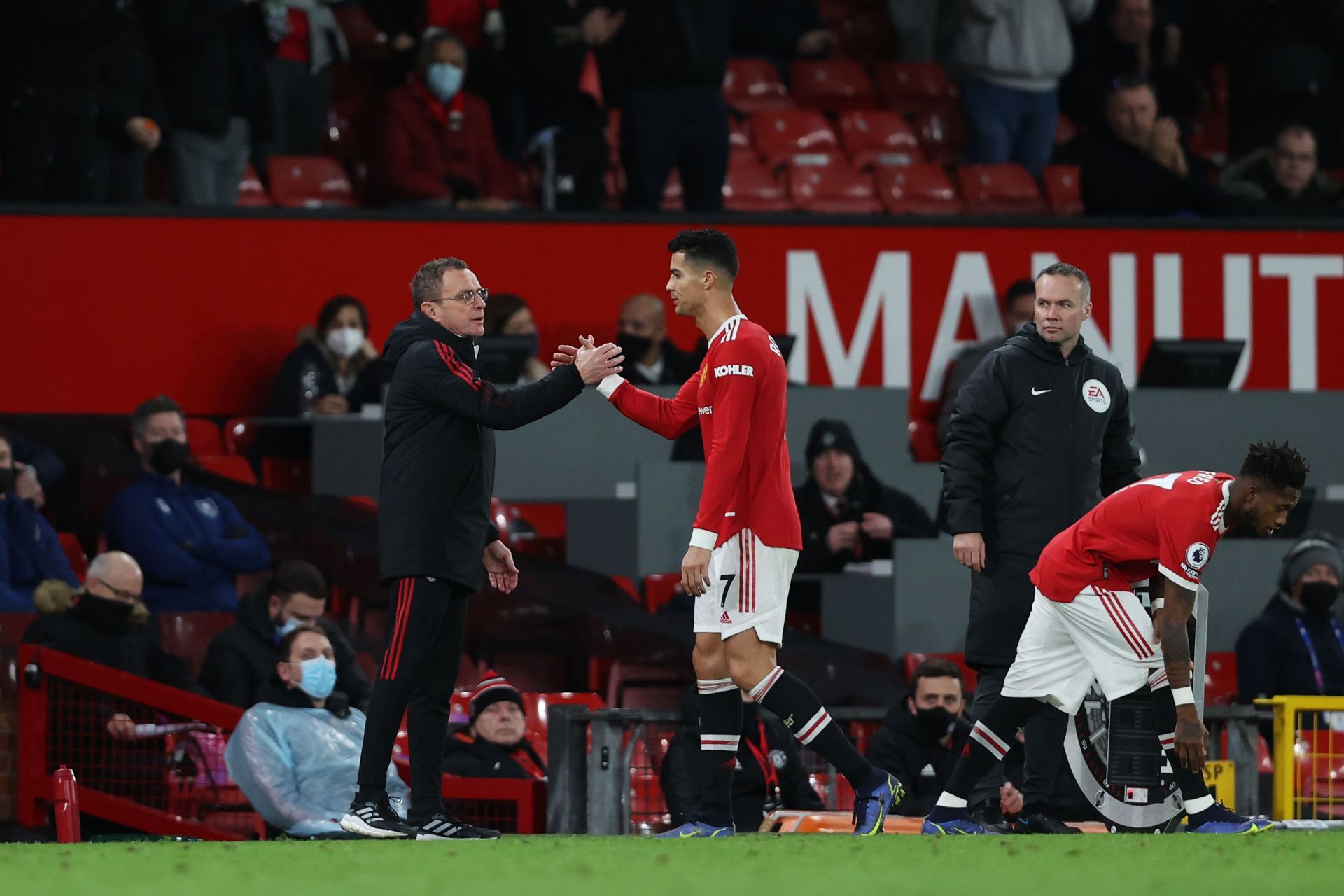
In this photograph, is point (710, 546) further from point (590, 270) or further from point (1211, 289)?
point (1211, 289)

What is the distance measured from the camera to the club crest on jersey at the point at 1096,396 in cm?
786

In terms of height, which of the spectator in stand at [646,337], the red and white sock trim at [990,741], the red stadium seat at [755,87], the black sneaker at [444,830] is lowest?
the black sneaker at [444,830]

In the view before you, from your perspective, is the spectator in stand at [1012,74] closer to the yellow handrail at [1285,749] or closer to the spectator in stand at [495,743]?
the spectator in stand at [495,743]

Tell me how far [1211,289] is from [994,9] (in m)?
2.47

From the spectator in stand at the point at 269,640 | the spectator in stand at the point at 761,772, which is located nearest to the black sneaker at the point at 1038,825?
the spectator in stand at the point at 761,772

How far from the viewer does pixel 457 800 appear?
8.69m

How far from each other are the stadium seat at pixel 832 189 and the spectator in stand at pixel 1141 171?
153 centimetres

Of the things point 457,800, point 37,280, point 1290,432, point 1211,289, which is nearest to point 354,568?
point 457,800

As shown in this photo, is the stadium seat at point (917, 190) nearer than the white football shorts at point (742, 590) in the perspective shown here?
No

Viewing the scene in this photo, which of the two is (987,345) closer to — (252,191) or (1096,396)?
(252,191)

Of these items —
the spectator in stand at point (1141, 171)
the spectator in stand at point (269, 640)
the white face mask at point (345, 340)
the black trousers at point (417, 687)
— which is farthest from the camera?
the spectator in stand at point (1141, 171)

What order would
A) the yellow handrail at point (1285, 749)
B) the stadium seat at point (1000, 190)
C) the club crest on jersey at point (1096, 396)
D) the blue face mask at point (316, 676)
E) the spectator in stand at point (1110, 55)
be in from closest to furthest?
1. the club crest on jersey at point (1096, 396)
2. the yellow handrail at point (1285, 749)
3. the blue face mask at point (316, 676)
4. the stadium seat at point (1000, 190)
5. the spectator in stand at point (1110, 55)

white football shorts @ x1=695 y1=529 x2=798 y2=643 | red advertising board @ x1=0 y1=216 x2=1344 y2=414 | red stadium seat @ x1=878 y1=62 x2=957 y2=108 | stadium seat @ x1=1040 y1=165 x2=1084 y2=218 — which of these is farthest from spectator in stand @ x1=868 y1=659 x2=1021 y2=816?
red stadium seat @ x1=878 y1=62 x2=957 y2=108

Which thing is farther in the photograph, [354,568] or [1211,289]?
[1211,289]
